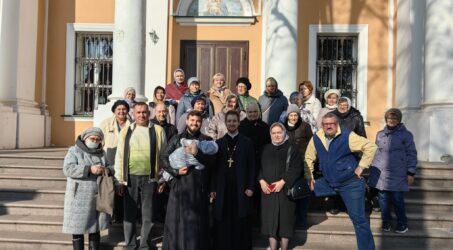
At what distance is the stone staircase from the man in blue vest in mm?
811

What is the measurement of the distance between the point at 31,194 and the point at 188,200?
128 inches

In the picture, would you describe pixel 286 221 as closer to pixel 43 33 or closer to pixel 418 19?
pixel 418 19

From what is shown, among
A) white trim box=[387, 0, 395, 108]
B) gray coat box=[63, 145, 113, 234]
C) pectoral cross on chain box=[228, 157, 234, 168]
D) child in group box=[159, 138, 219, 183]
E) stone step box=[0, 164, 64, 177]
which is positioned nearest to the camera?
child in group box=[159, 138, 219, 183]

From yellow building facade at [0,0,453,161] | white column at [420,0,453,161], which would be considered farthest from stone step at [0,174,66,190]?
white column at [420,0,453,161]

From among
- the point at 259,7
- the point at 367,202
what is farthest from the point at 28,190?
the point at 259,7

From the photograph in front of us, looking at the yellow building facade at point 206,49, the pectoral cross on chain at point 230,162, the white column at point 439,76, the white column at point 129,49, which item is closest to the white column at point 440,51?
the white column at point 439,76

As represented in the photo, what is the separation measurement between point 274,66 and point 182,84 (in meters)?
2.84

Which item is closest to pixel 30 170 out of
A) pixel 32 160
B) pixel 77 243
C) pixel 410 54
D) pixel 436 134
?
pixel 32 160

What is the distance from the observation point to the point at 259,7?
38.0ft

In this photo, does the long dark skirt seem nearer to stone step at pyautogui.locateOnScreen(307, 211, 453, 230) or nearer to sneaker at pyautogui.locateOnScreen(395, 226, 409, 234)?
stone step at pyautogui.locateOnScreen(307, 211, 453, 230)

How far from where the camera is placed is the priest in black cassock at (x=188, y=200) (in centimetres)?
506

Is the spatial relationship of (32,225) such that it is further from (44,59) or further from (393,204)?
(44,59)

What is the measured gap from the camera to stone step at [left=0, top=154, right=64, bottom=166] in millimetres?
8125

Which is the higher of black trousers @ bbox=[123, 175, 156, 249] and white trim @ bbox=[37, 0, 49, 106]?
white trim @ bbox=[37, 0, 49, 106]
